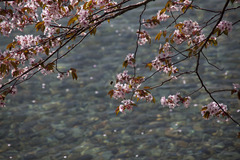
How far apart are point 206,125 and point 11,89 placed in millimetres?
3139

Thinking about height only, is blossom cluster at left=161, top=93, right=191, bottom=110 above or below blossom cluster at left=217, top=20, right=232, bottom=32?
below

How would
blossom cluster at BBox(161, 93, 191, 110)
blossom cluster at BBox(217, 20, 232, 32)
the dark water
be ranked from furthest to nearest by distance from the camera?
the dark water → blossom cluster at BBox(161, 93, 191, 110) → blossom cluster at BBox(217, 20, 232, 32)

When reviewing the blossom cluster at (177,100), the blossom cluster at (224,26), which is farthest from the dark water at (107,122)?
the blossom cluster at (224,26)

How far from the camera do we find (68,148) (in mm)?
4766

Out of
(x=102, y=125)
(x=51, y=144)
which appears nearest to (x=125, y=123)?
(x=102, y=125)

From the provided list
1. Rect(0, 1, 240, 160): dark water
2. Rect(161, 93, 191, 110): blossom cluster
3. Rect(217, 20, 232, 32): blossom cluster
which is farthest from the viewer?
Rect(0, 1, 240, 160): dark water

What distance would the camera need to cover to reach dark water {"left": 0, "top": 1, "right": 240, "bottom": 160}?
4.57m

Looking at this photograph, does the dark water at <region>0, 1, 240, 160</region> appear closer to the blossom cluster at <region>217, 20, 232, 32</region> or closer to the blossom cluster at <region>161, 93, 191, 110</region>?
the blossom cluster at <region>161, 93, 191, 110</region>

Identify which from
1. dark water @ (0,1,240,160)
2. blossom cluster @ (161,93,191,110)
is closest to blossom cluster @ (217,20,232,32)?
blossom cluster @ (161,93,191,110)

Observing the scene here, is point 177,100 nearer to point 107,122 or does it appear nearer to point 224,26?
point 224,26

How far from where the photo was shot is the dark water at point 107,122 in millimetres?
4574

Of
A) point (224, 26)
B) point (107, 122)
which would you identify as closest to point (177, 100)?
point (224, 26)

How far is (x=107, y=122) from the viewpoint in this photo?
5.27 meters

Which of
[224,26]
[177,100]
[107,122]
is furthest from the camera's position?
[107,122]
